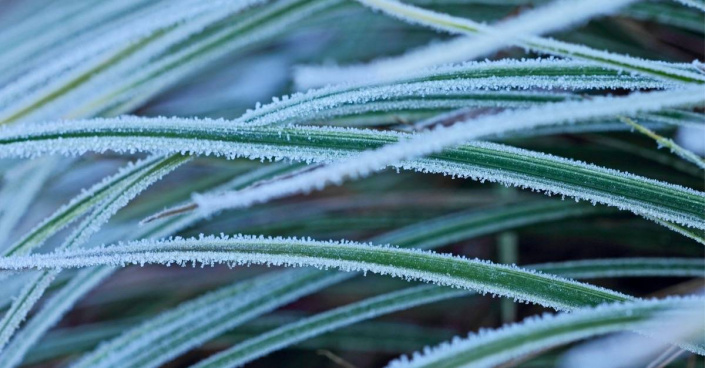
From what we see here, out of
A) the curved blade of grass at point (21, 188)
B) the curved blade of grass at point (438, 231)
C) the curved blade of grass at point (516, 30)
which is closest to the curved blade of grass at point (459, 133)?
the curved blade of grass at point (516, 30)

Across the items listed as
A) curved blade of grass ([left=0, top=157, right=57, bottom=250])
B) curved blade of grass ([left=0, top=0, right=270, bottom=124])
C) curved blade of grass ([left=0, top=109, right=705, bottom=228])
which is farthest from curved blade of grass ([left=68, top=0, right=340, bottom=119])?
curved blade of grass ([left=0, top=109, right=705, bottom=228])

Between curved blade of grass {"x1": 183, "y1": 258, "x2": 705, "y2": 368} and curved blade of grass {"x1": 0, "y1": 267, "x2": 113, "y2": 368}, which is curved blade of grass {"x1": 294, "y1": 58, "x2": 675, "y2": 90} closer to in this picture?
curved blade of grass {"x1": 183, "y1": 258, "x2": 705, "y2": 368}

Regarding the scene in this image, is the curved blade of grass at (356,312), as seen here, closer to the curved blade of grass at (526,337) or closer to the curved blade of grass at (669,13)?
the curved blade of grass at (526,337)

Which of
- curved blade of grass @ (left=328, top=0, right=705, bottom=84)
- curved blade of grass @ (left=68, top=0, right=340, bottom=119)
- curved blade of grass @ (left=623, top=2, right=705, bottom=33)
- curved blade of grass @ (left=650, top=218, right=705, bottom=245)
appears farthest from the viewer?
curved blade of grass @ (left=623, top=2, right=705, bottom=33)

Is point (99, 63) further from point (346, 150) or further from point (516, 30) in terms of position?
point (516, 30)

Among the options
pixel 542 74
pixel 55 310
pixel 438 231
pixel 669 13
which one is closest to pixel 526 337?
pixel 542 74

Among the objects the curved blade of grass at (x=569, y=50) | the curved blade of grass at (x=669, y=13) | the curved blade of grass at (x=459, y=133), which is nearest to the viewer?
the curved blade of grass at (x=459, y=133)
